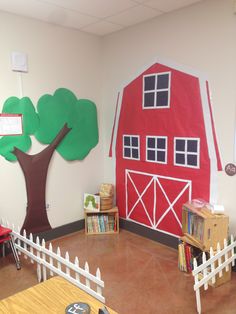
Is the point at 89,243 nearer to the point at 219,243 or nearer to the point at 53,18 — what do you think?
the point at 219,243

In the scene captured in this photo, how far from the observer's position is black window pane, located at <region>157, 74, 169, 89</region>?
3.25 metres

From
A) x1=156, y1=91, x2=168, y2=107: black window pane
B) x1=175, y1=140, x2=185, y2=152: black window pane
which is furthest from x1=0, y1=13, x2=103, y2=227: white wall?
x1=175, y1=140, x2=185, y2=152: black window pane

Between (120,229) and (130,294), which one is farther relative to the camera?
(120,229)

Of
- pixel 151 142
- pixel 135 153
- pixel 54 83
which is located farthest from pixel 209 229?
pixel 54 83

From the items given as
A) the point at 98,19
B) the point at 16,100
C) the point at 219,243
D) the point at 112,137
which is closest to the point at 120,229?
the point at 112,137

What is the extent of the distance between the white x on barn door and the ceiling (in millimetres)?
1862

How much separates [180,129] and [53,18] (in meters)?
1.92

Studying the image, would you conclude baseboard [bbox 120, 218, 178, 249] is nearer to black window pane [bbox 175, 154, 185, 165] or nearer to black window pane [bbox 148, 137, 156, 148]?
black window pane [bbox 175, 154, 185, 165]

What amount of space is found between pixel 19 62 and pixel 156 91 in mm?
1597

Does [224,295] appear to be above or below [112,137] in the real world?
below

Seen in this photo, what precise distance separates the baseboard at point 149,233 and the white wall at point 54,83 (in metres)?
0.68

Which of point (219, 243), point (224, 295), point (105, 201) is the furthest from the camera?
point (105, 201)

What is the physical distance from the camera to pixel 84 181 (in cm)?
400

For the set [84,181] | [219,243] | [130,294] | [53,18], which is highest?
[53,18]
